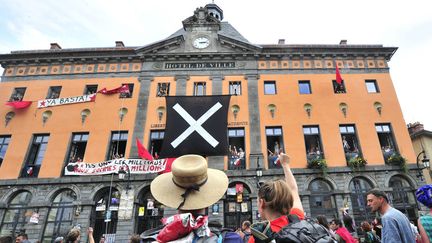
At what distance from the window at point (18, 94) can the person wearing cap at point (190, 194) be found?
2144cm

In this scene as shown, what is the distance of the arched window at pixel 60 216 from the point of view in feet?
48.2

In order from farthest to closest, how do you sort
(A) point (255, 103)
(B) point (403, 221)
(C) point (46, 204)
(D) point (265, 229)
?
(A) point (255, 103) < (C) point (46, 204) < (B) point (403, 221) < (D) point (265, 229)

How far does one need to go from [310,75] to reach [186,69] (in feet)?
30.6

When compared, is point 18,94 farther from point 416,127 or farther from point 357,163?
point 416,127

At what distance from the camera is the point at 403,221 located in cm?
337

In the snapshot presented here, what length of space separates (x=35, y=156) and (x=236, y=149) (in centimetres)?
1337

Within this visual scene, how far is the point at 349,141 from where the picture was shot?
1716 cm

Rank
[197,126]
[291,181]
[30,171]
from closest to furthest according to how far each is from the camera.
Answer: [291,181], [197,126], [30,171]

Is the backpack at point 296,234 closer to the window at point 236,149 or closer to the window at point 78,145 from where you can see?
the window at point 236,149

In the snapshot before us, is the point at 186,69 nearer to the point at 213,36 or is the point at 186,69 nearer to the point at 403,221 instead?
the point at 213,36

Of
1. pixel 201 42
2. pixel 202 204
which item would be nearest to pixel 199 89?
pixel 201 42

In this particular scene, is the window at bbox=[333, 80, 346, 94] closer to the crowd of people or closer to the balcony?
the crowd of people

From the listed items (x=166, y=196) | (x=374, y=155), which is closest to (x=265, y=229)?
(x=166, y=196)

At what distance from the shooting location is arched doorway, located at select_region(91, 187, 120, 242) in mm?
14844
